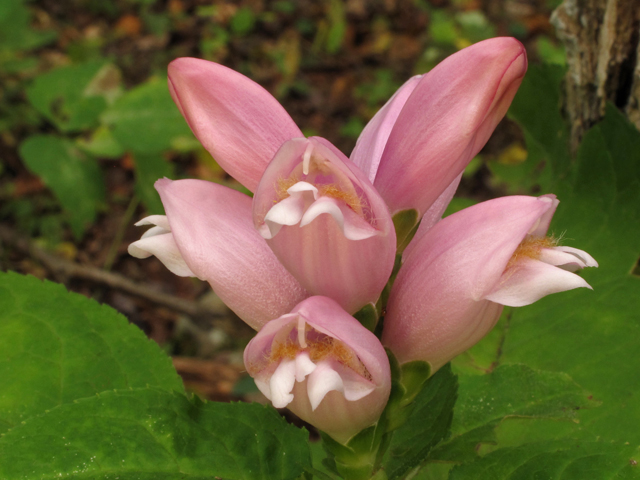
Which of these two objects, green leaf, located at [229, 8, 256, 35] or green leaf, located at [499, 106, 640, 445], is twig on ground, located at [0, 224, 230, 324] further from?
green leaf, located at [229, 8, 256, 35]

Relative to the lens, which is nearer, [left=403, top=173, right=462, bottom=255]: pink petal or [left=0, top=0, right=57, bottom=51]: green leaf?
[left=403, top=173, right=462, bottom=255]: pink petal

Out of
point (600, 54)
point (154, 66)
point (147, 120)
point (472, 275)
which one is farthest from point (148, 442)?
point (154, 66)

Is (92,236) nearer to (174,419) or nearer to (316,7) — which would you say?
(316,7)

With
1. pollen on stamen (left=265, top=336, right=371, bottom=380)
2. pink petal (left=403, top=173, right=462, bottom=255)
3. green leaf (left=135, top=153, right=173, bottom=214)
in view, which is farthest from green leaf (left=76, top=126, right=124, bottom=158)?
pollen on stamen (left=265, top=336, right=371, bottom=380)

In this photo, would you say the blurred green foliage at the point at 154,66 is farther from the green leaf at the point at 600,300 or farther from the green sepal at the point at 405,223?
the green sepal at the point at 405,223

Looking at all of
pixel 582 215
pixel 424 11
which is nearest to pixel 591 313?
pixel 582 215
